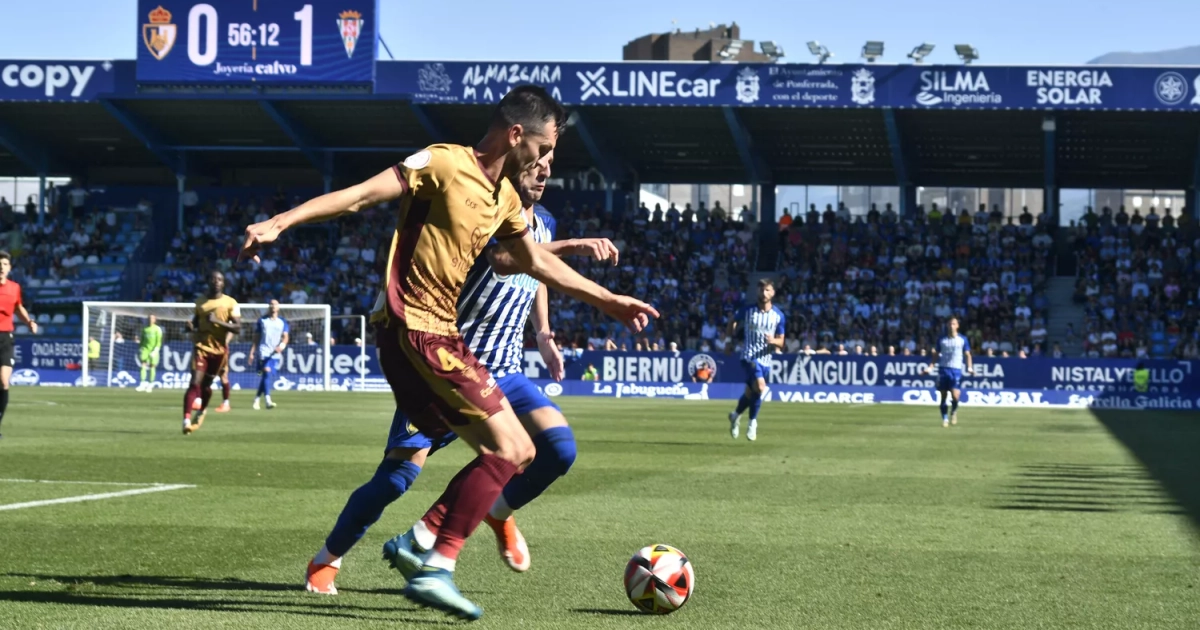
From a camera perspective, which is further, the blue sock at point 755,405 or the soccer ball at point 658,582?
the blue sock at point 755,405

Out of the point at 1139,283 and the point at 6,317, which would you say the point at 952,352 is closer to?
the point at 1139,283

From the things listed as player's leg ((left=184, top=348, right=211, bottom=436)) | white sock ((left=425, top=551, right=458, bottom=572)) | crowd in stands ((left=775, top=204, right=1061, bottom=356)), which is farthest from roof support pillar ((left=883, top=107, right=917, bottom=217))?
white sock ((left=425, top=551, right=458, bottom=572))

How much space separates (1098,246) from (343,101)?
2340cm

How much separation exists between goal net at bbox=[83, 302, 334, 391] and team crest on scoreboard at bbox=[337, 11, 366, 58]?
28.0ft

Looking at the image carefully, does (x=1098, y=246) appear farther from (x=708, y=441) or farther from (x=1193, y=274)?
(x=708, y=441)

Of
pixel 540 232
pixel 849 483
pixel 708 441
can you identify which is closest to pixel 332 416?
pixel 708 441

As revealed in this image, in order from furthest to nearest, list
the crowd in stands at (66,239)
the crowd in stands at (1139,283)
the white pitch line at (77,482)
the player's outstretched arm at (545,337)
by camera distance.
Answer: the crowd in stands at (66,239) → the crowd in stands at (1139,283) → the white pitch line at (77,482) → the player's outstretched arm at (545,337)

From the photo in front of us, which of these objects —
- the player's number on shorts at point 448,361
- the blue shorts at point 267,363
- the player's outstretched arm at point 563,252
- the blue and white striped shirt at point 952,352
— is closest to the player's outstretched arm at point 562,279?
the player's outstretched arm at point 563,252

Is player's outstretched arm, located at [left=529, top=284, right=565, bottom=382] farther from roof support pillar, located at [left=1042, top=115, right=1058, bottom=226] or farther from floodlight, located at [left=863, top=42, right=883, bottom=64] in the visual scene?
roof support pillar, located at [left=1042, top=115, right=1058, bottom=226]

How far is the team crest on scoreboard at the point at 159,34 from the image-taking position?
142ft

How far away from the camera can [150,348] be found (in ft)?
118

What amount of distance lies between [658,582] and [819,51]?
36.7 meters

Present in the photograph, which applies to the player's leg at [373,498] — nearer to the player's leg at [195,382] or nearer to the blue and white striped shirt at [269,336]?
the player's leg at [195,382]

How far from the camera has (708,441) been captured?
19.7 m
